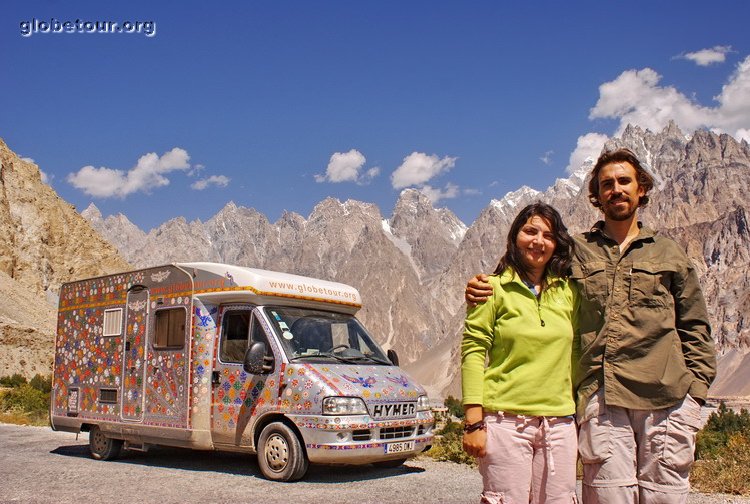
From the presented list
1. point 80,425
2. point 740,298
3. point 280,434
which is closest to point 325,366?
point 280,434

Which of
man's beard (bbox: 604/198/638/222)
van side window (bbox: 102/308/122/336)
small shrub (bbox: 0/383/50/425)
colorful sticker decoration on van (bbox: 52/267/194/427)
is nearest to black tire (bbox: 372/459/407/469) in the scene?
colorful sticker decoration on van (bbox: 52/267/194/427)

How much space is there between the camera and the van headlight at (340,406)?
27.6ft

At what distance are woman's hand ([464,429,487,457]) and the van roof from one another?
19.3ft

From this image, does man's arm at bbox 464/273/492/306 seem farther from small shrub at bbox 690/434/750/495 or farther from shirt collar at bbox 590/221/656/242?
small shrub at bbox 690/434/750/495

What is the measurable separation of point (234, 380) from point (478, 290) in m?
6.16

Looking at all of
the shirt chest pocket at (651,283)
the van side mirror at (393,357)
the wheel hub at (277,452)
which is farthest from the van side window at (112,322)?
the shirt chest pocket at (651,283)

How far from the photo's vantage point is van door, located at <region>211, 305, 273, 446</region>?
9.18 metres

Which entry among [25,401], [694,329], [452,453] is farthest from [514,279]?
[25,401]

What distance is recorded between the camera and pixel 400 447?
347 inches

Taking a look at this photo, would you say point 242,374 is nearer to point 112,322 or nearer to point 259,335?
point 259,335

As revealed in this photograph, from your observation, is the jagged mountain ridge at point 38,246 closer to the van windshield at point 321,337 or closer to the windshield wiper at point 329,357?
the van windshield at point 321,337

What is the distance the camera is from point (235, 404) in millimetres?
9289

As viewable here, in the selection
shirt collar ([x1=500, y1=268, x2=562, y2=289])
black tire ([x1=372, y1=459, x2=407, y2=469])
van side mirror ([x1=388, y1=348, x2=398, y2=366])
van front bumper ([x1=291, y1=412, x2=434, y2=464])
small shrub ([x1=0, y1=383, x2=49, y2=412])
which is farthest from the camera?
small shrub ([x1=0, y1=383, x2=49, y2=412])

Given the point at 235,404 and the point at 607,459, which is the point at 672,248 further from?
the point at 235,404
